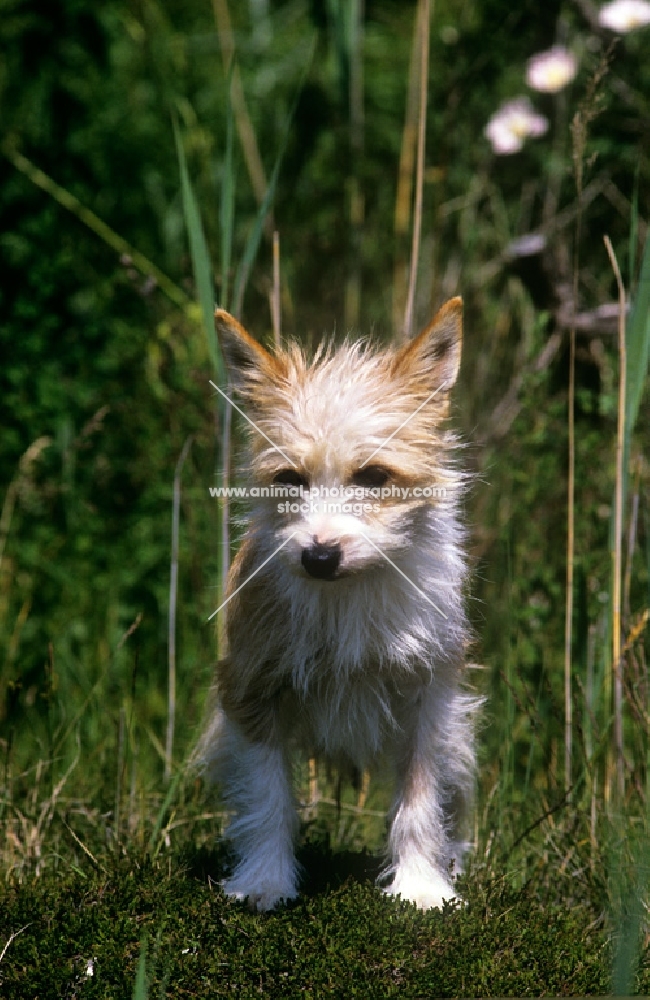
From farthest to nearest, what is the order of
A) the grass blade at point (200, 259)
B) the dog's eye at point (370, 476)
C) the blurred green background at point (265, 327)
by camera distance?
the blurred green background at point (265, 327) → the grass blade at point (200, 259) → the dog's eye at point (370, 476)

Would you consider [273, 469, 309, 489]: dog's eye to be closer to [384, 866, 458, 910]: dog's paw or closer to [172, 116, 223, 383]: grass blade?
[172, 116, 223, 383]: grass blade

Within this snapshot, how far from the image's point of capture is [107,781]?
178 inches

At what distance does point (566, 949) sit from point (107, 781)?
2.04m

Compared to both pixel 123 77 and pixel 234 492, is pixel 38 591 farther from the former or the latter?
pixel 123 77

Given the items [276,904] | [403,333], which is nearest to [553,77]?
[403,333]

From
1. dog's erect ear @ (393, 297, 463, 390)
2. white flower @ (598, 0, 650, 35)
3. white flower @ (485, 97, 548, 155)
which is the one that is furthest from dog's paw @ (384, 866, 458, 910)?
white flower @ (598, 0, 650, 35)

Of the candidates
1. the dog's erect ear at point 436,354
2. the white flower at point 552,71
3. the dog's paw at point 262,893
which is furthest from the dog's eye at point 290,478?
the white flower at point 552,71

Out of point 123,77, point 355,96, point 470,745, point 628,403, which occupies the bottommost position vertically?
point 470,745

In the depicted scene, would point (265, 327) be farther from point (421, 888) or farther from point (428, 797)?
point (421, 888)

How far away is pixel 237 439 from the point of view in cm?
385

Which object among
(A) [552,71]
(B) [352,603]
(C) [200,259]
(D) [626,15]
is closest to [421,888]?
(B) [352,603]

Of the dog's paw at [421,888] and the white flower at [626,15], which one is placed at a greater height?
the white flower at [626,15]

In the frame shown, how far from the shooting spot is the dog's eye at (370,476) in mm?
3082

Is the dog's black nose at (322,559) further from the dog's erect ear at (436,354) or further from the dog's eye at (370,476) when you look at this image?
the dog's erect ear at (436,354)
